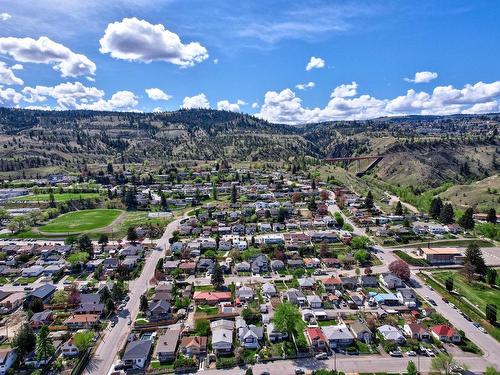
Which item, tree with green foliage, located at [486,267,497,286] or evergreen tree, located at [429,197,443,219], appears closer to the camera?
tree with green foliage, located at [486,267,497,286]

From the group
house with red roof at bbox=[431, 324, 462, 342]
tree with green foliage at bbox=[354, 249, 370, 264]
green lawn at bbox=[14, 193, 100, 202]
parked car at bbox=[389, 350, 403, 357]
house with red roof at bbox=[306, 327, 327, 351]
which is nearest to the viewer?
parked car at bbox=[389, 350, 403, 357]

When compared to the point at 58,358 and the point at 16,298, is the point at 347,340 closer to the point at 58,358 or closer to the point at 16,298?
the point at 58,358

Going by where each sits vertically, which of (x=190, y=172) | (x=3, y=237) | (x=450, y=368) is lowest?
(x=450, y=368)

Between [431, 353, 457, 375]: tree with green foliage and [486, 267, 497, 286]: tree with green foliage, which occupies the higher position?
[486, 267, 497, 286]: tree with green foliage

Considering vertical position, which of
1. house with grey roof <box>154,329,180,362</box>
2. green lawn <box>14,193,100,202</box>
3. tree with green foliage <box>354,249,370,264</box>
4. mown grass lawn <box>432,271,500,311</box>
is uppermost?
green lawn <box>14,193,100,202</box>

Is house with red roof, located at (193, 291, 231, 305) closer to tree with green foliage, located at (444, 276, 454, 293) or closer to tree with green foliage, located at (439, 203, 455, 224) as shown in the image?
tree with green foliage, located at (444, 276, 454, 293)

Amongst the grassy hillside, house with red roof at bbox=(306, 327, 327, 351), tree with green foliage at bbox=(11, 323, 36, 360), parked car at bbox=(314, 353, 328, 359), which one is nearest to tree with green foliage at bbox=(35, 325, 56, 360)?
tree with green foliage at bbox=(11, 323, 36, 360)

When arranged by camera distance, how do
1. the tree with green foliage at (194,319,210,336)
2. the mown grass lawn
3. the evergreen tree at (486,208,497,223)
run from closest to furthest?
the tree with green foliage at (194,319,210,336) → the mown grass lawn → the evergreen tree at (486,208,497,223)

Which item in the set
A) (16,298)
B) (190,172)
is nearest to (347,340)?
(16,298)
